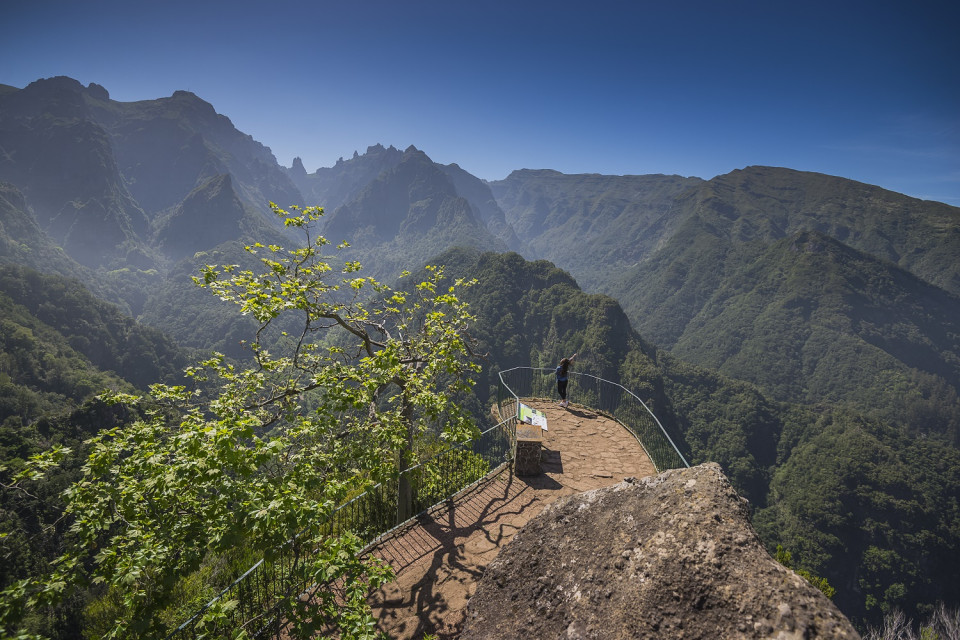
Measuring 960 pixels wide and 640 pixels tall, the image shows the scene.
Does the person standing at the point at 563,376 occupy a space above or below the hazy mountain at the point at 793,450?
above

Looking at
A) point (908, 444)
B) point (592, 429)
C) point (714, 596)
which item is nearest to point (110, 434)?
point (714, 596)

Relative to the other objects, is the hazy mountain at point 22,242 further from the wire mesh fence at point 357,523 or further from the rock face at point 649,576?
the rock face at point 649,576

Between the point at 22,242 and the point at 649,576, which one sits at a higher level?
the point at 649,576

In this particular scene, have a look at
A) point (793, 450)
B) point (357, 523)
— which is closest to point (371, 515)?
point (357, 523)

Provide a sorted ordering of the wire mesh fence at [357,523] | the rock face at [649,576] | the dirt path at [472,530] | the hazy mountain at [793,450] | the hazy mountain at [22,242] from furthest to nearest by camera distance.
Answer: the hazy mountain at [22,242]
the hazy mountain at [793,450]
the dirt path at [472,530]
the wire mesh fence at [357,523]
the rock face at [649,576]

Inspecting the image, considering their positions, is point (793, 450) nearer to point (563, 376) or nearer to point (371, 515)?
point (563, 376)

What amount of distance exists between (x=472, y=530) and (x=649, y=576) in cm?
469

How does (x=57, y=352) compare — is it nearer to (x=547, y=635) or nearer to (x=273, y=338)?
(x=273, y=338)

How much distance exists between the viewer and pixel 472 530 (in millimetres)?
7426

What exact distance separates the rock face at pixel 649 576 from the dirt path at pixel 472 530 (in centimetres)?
119

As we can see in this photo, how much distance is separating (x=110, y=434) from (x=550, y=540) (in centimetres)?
525

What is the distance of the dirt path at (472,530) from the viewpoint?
557 cm

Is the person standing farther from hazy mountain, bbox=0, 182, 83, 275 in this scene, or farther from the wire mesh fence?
hazy mountain, bbox=0, 182, 83, 275

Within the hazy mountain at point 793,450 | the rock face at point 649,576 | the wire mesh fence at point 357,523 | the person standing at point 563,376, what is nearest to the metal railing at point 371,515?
the wire mesh fence at point 357,523
